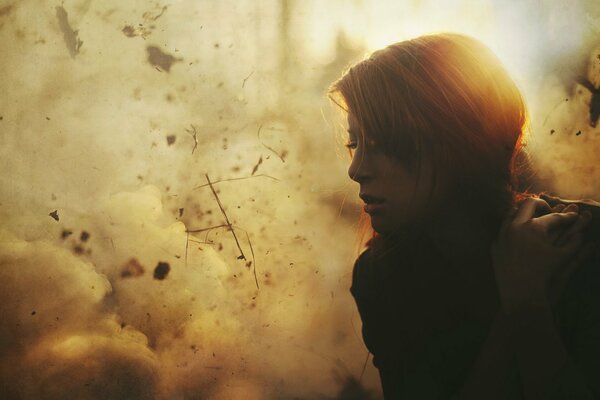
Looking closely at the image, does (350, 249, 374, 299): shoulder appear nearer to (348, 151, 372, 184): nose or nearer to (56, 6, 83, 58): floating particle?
(348, 151, 372, 184): nose

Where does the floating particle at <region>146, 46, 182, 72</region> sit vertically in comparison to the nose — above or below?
above

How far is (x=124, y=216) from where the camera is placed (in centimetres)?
120

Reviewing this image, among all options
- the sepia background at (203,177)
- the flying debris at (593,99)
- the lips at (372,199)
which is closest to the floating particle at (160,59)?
the sepia background at (203,177)

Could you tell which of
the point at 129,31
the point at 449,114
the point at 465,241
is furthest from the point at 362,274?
the point at 129,31

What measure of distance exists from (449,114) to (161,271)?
0.79 metres

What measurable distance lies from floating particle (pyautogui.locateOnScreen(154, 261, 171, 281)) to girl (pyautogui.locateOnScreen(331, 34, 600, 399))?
556mm

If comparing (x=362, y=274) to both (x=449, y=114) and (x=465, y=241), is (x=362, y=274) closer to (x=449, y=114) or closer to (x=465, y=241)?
(x=465, y=241)

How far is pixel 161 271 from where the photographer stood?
1205mm

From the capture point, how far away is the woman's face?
37.4 inches

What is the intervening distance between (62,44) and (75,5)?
10 centimetres

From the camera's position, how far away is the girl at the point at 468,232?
2.77 ft

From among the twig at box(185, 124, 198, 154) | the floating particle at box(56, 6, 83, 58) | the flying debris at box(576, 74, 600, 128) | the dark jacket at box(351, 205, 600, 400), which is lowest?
the dark jacket at box(351, 205, 600, 400)

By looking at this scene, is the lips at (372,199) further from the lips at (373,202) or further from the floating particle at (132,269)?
the floating particle at (132,269)

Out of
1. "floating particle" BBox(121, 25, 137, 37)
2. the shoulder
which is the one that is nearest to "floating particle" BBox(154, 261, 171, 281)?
the shoulder
